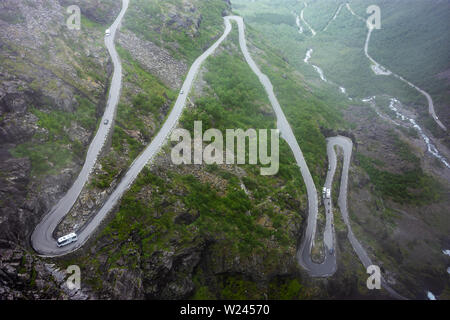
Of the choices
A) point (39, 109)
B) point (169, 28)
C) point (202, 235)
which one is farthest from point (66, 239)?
point (169, 28)

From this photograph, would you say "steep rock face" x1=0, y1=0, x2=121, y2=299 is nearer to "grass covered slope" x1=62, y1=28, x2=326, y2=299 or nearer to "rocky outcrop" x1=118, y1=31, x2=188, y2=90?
"rocky outcrop" x1=118, y1=31, x2=188, y2=90

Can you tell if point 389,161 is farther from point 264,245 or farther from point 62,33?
point 62,33
